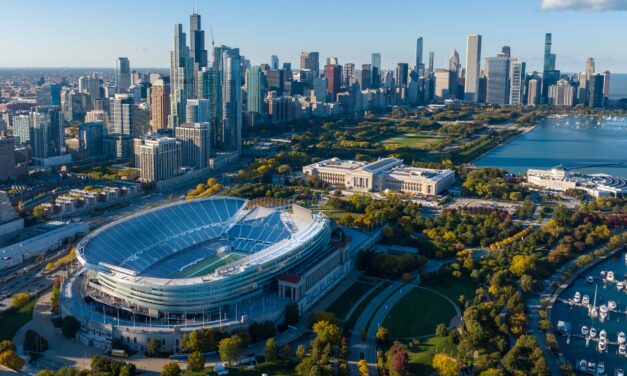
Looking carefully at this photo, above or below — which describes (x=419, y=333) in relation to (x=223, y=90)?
below

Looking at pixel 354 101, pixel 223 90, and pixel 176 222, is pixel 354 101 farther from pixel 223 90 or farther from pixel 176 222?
pixel 176 222

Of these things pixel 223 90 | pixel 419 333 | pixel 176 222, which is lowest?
pixel 419 333

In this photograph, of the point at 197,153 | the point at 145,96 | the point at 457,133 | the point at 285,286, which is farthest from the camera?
the point at 145,96

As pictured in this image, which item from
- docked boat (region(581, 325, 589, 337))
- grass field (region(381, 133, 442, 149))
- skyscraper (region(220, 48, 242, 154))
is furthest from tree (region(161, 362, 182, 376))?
grass field (region(381, 133, 442, 149))

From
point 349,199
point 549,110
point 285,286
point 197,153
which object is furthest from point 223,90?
point 549,110

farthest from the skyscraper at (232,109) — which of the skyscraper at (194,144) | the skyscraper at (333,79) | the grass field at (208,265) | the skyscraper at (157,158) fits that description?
the skyscraper at (333,79)

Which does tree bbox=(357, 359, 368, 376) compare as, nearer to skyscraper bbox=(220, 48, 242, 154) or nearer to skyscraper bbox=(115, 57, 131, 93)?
skyscraper bbox=(220, 48, 242, 154)
